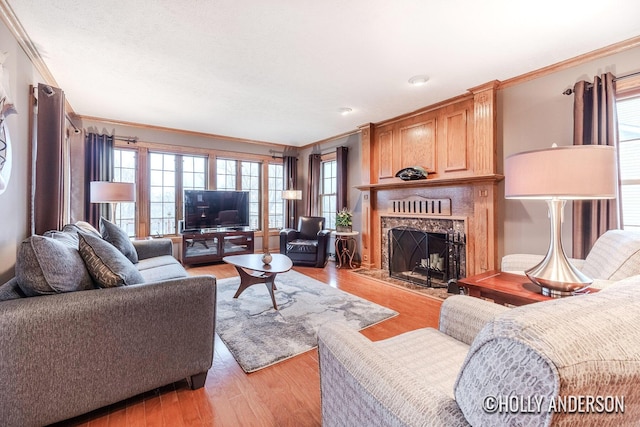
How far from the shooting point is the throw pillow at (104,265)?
1534mm

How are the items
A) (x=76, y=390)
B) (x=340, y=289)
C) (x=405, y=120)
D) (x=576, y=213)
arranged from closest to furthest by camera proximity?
(x=76, y=390), (x=576, y=213), (x=340, y=289), (x=405, y=120)

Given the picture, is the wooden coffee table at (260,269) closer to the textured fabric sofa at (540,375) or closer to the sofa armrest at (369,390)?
the sofa armrest at (369,390)

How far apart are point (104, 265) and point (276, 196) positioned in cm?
487

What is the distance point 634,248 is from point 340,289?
2.68 m

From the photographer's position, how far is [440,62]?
2719mm

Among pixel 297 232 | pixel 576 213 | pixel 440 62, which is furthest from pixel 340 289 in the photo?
pixel 440 62

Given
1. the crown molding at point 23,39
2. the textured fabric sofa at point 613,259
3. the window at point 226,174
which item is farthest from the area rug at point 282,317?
the crown molding at point 23,39

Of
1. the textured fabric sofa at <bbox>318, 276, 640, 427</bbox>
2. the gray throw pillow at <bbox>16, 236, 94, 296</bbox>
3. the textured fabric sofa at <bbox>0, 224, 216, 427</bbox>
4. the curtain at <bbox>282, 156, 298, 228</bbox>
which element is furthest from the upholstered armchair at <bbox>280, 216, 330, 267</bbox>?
Result: the textured fabric sofa at <bbox>318, 276, 640, 427</bbox>

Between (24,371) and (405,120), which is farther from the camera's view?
(405,120)

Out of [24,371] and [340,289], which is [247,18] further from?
[340,289]

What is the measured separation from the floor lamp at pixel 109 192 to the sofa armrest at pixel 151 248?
0.77m

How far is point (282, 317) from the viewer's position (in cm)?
273

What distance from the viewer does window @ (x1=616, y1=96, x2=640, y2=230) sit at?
2432 millimetres

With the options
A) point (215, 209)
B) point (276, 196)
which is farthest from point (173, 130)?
point (276, 196)
